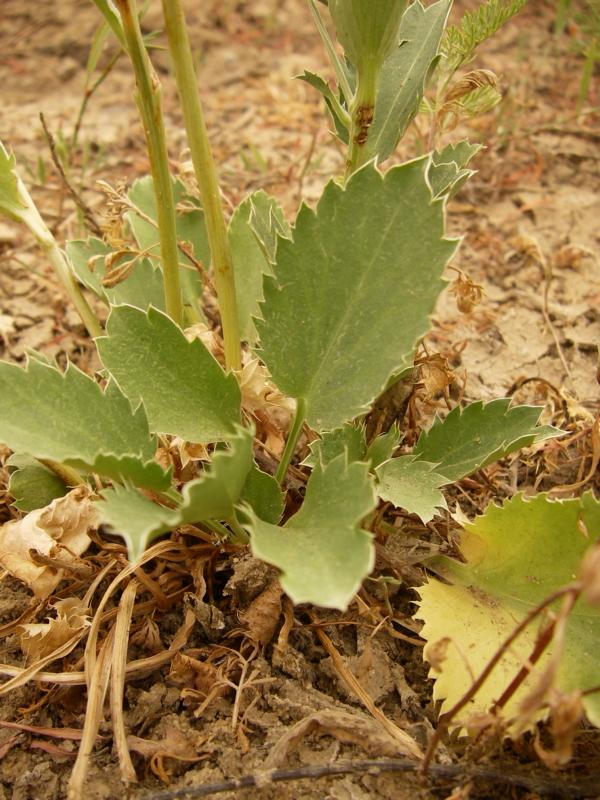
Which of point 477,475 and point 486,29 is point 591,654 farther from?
point 486,29

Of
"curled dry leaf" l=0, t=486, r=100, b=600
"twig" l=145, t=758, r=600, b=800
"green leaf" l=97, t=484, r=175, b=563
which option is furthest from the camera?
"curled dry leaf" l=0, t=486, r=100, b=600

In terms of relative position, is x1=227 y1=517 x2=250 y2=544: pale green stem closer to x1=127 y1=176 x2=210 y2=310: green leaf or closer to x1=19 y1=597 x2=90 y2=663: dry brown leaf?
x1=19 y1=597 x2=90 y2=663: dry brown leaf

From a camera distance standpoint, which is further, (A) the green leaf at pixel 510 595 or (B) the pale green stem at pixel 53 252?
(B) the pale green stem at pixel 53 252

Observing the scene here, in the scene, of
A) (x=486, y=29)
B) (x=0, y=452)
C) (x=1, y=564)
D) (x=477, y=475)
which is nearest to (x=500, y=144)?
(x=486, y=29)

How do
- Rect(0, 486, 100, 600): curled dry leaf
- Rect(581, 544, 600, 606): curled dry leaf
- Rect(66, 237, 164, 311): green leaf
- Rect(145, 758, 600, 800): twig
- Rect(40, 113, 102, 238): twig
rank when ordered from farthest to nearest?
Rect(40, 113, 102, 238): twig
Rect(66, 237, 164, 311): green leaf
Rect(0, 486, 100, 600): curled dry leaf
Rect(145, 758, 600, 800): twig
Rect(581, 544, 600, 606): curled dry leaf

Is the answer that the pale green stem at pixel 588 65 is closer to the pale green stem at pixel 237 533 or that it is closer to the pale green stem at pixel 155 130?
the pale green stem at pixel 155 130

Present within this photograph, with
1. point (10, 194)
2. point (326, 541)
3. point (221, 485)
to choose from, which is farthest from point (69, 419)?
point (10, 194)

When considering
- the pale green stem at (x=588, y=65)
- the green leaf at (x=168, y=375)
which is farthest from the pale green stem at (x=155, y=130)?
the pale green stem at (x=588, y=65)

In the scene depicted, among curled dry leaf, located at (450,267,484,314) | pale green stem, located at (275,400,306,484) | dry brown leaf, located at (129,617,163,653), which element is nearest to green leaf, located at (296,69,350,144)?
curled dry leaf, located at (450,267,484,314)
